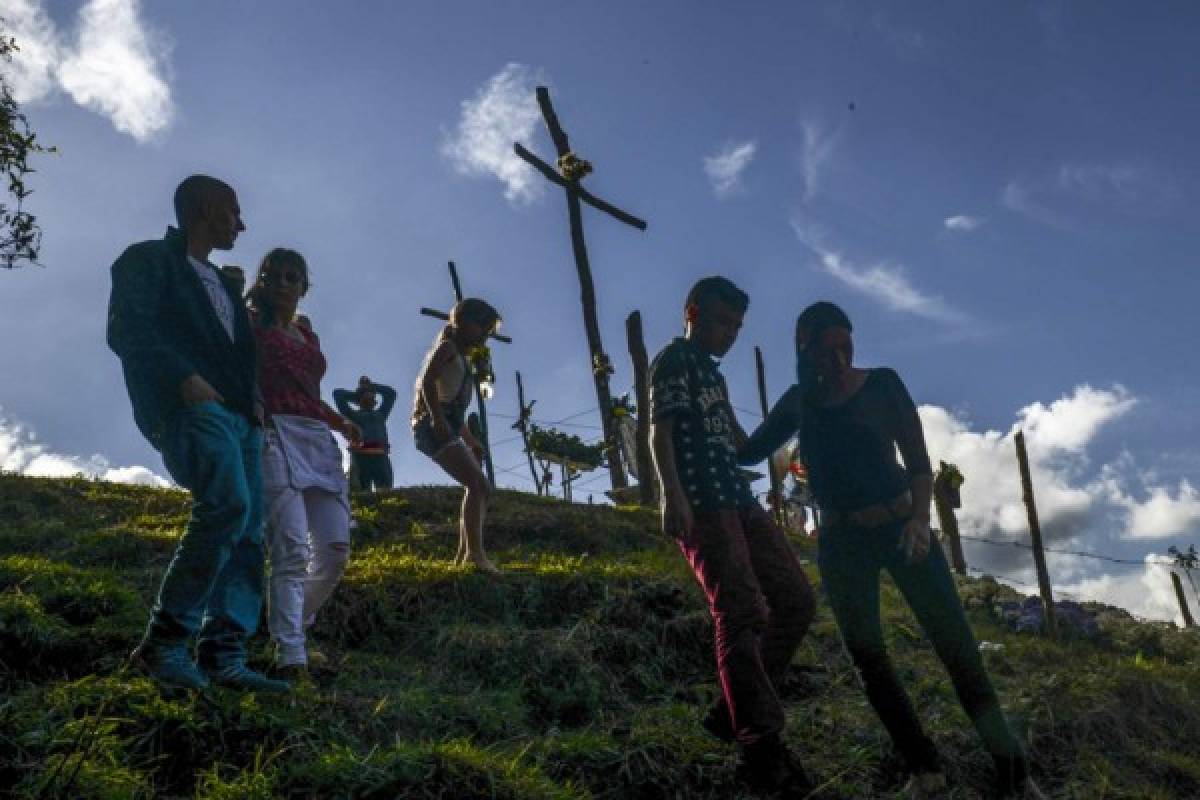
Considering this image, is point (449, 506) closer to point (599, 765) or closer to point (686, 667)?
point (686, 667)

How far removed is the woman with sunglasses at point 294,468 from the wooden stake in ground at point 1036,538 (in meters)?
6.26

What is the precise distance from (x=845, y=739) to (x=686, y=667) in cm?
126

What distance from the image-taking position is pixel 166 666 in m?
3.44

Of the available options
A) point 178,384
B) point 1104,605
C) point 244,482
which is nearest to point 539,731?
point 244,482

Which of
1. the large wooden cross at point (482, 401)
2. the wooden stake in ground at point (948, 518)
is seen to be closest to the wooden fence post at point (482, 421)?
the large wooden cross at point (482, 401)

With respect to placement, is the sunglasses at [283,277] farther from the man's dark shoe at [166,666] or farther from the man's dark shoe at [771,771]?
the man's dark shoe at [771,771]

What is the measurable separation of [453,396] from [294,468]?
82.8 inches

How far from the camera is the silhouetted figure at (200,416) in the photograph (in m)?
3.45

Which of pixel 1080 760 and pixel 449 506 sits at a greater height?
pixel 449 506

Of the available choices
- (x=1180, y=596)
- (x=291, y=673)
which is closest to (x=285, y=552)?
(x=291, y=673)

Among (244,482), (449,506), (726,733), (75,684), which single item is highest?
(449,506)

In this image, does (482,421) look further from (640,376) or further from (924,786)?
(924,786)

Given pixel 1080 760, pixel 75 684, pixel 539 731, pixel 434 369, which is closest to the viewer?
pixel 75 684

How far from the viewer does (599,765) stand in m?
3.63
